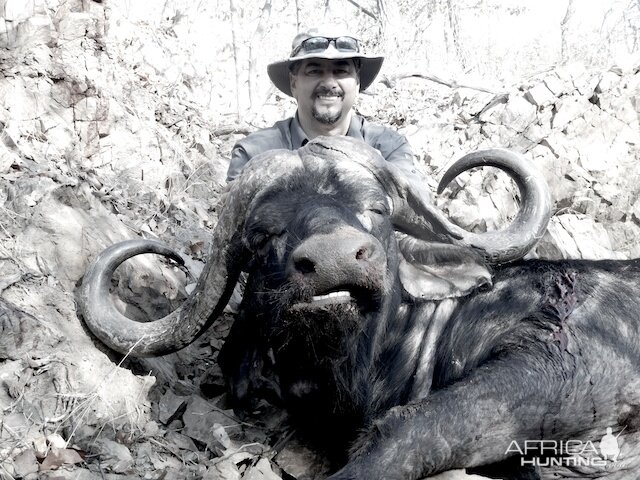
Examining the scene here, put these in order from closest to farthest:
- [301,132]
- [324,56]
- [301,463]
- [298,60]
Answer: [301,463] → [324,56] → [298,60] → [301,132]

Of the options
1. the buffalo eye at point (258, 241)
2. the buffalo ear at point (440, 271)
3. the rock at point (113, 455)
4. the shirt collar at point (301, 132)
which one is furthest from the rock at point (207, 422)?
the shirt collar at point (301, 132)

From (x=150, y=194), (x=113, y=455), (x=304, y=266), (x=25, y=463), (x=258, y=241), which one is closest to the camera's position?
(x=25, y=463)

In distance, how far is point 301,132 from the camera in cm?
621

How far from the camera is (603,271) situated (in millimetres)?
4230

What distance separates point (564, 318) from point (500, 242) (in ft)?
2.13

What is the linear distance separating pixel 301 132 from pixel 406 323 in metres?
2.42

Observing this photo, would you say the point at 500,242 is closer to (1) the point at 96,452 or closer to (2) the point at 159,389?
(2) the point at 159,389

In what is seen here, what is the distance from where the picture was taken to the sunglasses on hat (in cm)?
580

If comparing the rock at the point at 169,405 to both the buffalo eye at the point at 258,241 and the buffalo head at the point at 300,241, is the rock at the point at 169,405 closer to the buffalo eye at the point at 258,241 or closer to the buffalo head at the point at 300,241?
the buffalo head at the point at 300,241

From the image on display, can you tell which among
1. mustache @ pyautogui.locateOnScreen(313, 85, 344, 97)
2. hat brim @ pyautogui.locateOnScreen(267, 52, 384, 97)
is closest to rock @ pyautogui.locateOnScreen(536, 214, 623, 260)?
hat brim @ pyautogui.locateOnScreen(267, 52, 384, 97)

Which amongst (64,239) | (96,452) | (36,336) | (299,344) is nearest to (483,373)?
(299,344)

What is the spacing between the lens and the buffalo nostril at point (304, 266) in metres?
3.32

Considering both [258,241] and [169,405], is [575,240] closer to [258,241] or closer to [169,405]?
[258,241]

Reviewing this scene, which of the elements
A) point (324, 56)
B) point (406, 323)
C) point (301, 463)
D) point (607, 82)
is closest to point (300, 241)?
point (406, 323)
